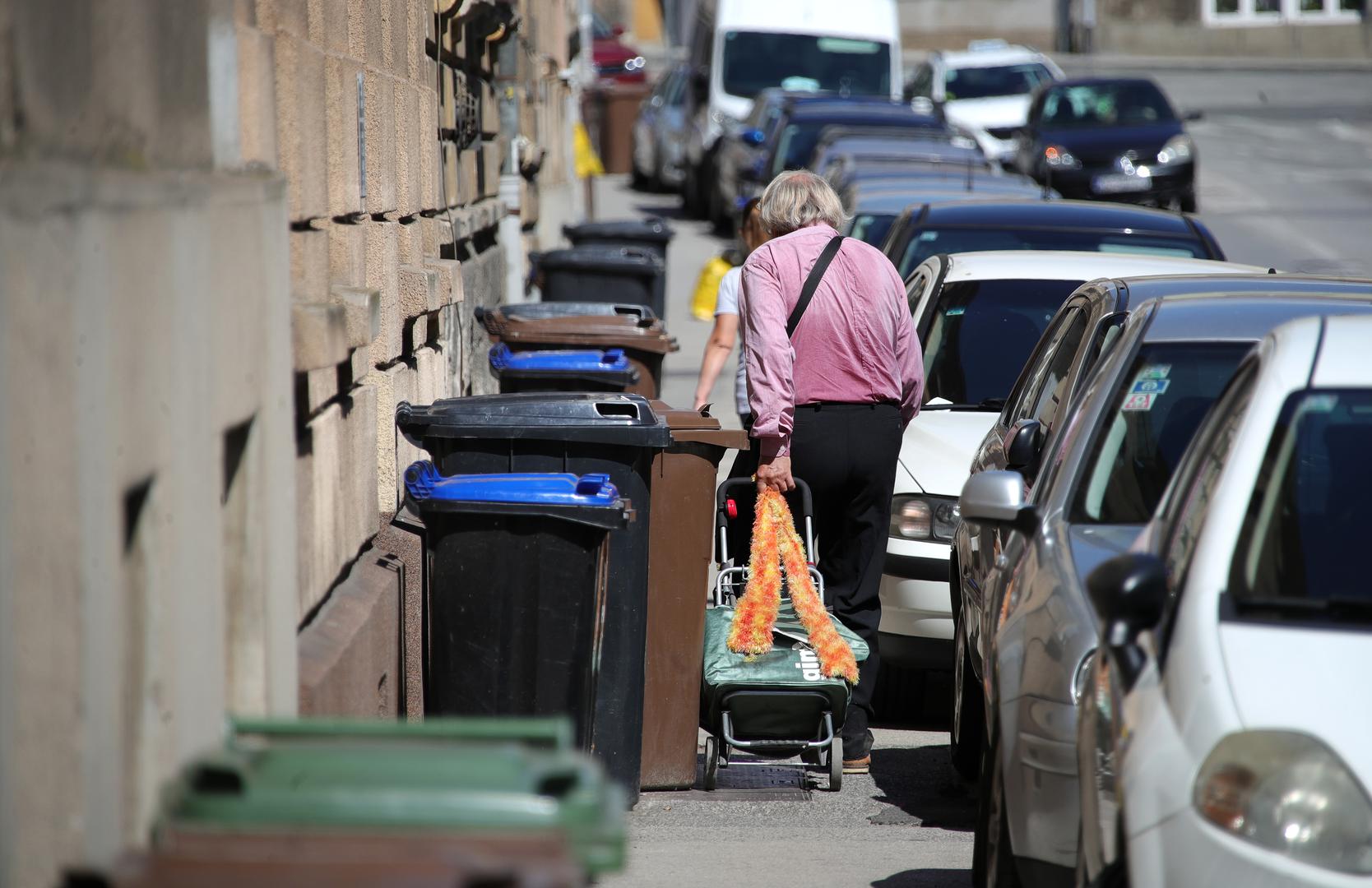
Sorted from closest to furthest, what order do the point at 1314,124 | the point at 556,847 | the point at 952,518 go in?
the point at 556,847 < the point at 952,518 < the point at 1314,124

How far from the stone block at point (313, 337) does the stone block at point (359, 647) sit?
2.29 feet

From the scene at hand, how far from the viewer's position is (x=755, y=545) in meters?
5.95

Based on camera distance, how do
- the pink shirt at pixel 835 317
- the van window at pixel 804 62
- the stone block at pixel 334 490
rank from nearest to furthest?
1. the stone block at pixel 334 490
2. the pink shirt at pixel 835 317
3. the van window at pixel 804 62

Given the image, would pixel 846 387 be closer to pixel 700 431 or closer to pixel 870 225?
pixel 700 431

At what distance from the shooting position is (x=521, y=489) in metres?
5.16

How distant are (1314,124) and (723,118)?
55.2 ft

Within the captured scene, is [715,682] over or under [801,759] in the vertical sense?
over

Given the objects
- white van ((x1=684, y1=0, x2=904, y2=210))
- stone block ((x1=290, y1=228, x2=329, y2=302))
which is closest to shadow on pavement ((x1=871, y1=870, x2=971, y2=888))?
stone block ((x1=290, y1=228, x2=329, y2=302))

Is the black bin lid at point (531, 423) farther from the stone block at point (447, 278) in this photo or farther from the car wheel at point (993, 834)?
the stone block at point (447, 278)

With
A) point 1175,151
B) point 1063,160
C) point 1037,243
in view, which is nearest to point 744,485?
point 1037,243

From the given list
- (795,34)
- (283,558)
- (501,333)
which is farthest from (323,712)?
(795,34)

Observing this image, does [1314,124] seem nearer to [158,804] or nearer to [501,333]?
[501,333]

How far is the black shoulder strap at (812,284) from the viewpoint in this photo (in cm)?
616

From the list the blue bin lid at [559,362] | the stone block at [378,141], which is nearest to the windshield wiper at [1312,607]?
the stone block at [378,141]
